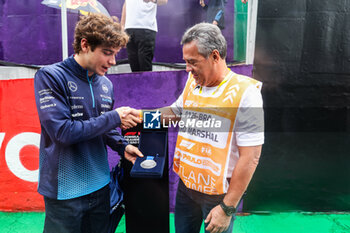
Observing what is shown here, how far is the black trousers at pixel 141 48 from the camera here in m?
2.75

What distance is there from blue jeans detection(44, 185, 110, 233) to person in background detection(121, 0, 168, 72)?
1626 millimetres

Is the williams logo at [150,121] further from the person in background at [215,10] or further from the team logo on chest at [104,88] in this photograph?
the person in background at [215,10]

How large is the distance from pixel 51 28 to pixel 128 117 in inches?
85.9

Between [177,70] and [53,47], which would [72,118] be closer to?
[177,70]

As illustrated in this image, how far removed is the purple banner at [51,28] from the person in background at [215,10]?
0.20 ft

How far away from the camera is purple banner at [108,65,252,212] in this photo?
8.82 feet

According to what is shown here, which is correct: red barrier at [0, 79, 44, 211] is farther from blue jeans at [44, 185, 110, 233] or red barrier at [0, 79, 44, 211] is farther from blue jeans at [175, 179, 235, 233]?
blue jeans at [175, 179, 235, 233]

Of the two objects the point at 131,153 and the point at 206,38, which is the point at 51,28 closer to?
the point at 131,153

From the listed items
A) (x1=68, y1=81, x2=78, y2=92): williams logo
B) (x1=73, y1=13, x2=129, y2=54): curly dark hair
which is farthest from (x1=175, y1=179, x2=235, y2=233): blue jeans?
(x1=73, y1=13, x2=129, y2=54): curly dark hair

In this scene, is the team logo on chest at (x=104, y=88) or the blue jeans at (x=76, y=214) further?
the team logo on chest at (x=104, y=88)

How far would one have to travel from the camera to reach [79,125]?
1.38 meters

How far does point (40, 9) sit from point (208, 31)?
250cm


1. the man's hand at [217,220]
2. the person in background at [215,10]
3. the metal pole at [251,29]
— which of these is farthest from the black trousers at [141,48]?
the man's hand at [217,220]

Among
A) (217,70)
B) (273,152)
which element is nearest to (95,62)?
(217,70)
